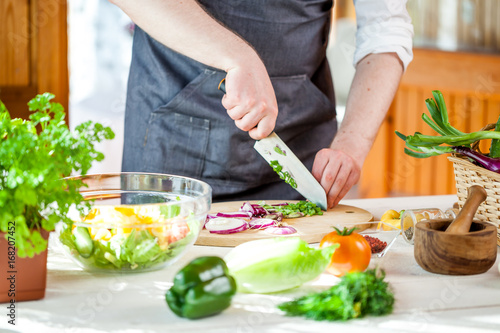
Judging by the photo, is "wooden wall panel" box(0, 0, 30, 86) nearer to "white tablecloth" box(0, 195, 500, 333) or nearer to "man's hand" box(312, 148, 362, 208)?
"man's hand" box(312, 148, 362, 208)

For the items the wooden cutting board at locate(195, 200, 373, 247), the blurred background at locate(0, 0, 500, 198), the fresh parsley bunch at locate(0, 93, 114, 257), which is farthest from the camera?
the blurred background at locate(0, 0, 500, 198)

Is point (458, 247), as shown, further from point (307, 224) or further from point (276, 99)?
point (276, 99)

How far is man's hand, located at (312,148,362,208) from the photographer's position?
160 cm

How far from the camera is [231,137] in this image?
1698 mm

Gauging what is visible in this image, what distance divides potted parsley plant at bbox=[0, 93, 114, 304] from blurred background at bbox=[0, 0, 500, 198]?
2049mm

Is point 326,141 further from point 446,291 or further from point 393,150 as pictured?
point 393,150

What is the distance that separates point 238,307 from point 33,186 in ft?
1.10

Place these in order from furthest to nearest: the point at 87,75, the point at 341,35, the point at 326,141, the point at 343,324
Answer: the point at 341,35
the point at 87,75
the point at 326,141
the point at 343,324

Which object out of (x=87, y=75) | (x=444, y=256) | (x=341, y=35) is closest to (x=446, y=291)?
(x=444, y=256)

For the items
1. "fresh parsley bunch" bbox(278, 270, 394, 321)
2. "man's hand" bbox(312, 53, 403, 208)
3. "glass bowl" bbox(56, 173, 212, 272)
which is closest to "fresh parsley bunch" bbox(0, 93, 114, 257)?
"glass bowl" bbox(56, 173, 212, 272)

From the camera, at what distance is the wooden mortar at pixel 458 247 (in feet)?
3.38

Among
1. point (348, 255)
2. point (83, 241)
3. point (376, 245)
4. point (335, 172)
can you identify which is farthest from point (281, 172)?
point (83, 241)

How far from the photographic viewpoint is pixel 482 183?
1.22 metres

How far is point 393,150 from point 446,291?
3861 millimetres
